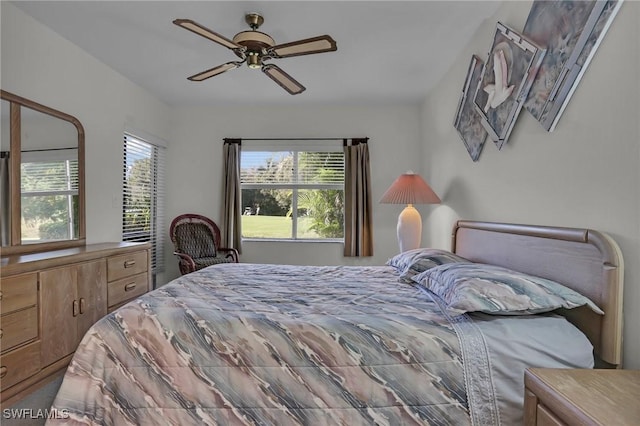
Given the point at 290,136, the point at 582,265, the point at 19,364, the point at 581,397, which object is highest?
the point at 290,136

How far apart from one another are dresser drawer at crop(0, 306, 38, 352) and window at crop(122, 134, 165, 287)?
1816 mm

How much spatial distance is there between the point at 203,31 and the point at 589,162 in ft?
7.15

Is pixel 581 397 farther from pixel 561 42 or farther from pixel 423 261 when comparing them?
pixel 561 42

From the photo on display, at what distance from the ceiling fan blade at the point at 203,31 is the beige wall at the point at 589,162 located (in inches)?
71.7

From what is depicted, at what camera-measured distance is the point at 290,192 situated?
4457 millimetres

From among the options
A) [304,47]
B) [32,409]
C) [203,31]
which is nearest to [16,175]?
[32,409]

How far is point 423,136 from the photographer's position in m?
4.08

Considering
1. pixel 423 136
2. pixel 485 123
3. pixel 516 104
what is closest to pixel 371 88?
pixel 423 136

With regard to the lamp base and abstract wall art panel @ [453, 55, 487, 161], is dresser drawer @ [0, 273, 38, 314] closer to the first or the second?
the lamp base

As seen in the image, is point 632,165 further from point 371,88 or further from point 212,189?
point 212,189

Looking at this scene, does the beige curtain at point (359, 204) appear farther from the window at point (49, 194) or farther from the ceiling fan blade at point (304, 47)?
the window at point (49, 194)

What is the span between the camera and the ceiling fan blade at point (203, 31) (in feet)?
6.06

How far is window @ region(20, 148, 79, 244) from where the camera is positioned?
2.30 meters

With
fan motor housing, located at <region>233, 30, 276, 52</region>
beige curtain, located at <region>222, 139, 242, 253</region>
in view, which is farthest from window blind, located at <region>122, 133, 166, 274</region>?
fan motor housing, located at <region>233, 30, 276, 52</region>
